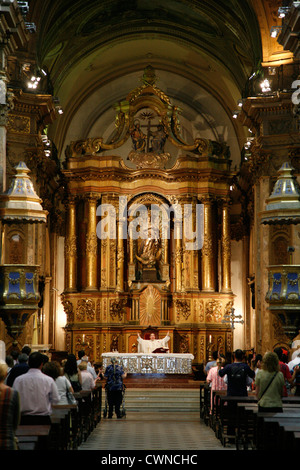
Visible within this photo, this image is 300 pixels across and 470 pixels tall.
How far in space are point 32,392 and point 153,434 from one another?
5.92 m

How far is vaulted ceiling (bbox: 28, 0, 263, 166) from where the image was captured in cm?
2603

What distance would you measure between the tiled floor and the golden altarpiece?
8511mm

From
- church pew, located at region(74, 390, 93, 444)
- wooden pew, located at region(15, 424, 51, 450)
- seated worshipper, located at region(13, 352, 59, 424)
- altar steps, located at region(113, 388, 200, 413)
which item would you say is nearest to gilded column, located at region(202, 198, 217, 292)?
altar steps, located at region(113, 388, 200, 413)

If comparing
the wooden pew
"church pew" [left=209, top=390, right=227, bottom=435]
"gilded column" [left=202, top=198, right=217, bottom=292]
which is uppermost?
"gilded column" [left=202, top=198, right=217, bottom=292]

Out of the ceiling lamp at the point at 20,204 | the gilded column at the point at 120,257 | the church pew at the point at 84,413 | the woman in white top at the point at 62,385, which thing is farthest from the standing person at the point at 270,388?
the gilded column at the point at 120,257

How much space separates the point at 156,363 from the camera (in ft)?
81.7

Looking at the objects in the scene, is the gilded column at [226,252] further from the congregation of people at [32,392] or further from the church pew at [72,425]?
the church pew at [72,425]

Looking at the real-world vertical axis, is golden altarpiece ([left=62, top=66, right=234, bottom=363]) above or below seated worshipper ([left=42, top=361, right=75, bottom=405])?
above

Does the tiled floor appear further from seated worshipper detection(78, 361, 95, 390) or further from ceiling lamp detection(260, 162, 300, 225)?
ceiling lamp detection(260, 162, 300, 225)

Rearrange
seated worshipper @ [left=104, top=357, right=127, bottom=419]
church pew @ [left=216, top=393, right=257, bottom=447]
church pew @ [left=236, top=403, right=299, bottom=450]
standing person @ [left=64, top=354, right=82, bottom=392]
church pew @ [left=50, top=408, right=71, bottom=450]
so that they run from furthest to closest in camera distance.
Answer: seated worshipper @ [left=104, top=357, right=127, bottom=419] < standing person @ [left=64, top=354, right=82, bottom=392] < church pew @ [left=216, top=393, right=257, bottom=447] < church pew @ [left=236, top=403, right=299, bottom=450] < church pew @ [left=50, top=408, right=71, bottom=450]

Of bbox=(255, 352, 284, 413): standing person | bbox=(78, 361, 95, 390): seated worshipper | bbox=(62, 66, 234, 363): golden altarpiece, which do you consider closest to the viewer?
bbox=(255, 352, 284, 413): standing person

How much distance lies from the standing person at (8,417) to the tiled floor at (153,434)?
5.37 metres

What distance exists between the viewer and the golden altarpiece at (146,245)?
2789cm

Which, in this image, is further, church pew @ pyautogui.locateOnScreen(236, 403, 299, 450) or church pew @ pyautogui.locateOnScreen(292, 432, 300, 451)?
church pew @ pyautogui.locateOnScreen(236, 403, 299, 450)
